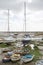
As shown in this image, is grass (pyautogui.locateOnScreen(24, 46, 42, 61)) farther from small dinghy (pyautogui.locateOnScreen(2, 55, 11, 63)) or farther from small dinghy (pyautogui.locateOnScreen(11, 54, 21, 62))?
small dinghy (pyautogui.locateOnScreen(2, 55, 11, 63))

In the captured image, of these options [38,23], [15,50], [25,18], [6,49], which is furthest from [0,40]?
[38,23]

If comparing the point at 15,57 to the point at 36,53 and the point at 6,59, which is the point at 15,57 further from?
the point at 36,53

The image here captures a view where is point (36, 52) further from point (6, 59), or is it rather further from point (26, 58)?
point (6, 59)

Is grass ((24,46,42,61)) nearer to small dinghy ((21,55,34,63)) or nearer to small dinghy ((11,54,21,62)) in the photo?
small dinghy ((21,55,34,63))

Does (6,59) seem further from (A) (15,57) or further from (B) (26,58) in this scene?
(B) (26,58)

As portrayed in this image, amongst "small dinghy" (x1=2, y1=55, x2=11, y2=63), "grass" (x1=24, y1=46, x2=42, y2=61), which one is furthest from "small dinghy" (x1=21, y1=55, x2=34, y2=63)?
"small dinghy" (x1=2, y1=55, x2=11, y2=63)

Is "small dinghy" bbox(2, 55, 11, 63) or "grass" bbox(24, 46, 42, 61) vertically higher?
"grass" bbox(24, 46, 42, 61)

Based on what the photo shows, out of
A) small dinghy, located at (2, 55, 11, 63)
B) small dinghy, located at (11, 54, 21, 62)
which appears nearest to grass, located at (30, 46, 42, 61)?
small dinghy, located at (11, 54, 21, 62)

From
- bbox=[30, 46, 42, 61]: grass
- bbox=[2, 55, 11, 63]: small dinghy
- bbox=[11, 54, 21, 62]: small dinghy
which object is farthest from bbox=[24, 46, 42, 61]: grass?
bbox=[2, 55, 11, 63]: small dinghy

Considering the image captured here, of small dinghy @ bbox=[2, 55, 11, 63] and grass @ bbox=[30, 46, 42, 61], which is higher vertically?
grass @ bbox=[30, 46, 42, 61]

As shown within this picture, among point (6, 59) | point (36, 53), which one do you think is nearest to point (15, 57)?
point (6, 59)

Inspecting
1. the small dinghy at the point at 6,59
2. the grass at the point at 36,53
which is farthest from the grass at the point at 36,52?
the small dinghy at the point at 6,59

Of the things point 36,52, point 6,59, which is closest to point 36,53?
point 36,52
